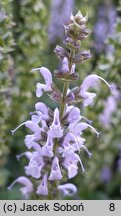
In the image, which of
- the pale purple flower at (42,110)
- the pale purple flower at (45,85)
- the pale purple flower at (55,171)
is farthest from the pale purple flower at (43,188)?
the pale purple flower at (45,85)

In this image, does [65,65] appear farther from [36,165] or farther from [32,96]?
[32,96]

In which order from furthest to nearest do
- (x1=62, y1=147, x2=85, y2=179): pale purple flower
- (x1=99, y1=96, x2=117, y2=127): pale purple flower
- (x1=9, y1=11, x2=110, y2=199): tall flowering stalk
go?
1. (x1=99, y1=96, x2=117, y2=127): pale purple flower
2. (x1=62, y1=147, x2=85, y2=179): pale purple flower
3. (x1=9, y1=11, x2=110, y2=199): tall flowering stalk

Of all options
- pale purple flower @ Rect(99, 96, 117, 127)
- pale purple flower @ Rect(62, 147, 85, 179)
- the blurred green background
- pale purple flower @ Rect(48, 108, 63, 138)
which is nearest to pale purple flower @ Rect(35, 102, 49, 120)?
pale purple flower @ Rect(48, 108, 63, 138)

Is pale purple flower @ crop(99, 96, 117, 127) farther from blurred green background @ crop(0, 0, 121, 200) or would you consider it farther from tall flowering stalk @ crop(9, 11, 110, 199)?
tall flowering stalk @ crop(9, 11, 110, 199)

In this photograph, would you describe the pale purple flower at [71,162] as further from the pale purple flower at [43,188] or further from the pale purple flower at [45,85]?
the pale purple flower at [45,85]

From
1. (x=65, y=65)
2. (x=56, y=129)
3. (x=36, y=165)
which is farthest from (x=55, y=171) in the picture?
(x=65, y=65)

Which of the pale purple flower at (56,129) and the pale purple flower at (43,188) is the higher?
the pale purple flower at (56,129)

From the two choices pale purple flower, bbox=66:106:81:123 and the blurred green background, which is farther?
the blurred green background

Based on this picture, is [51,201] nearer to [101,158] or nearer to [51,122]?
[51,122]

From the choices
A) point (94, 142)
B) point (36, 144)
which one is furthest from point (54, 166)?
point (94, 142)
